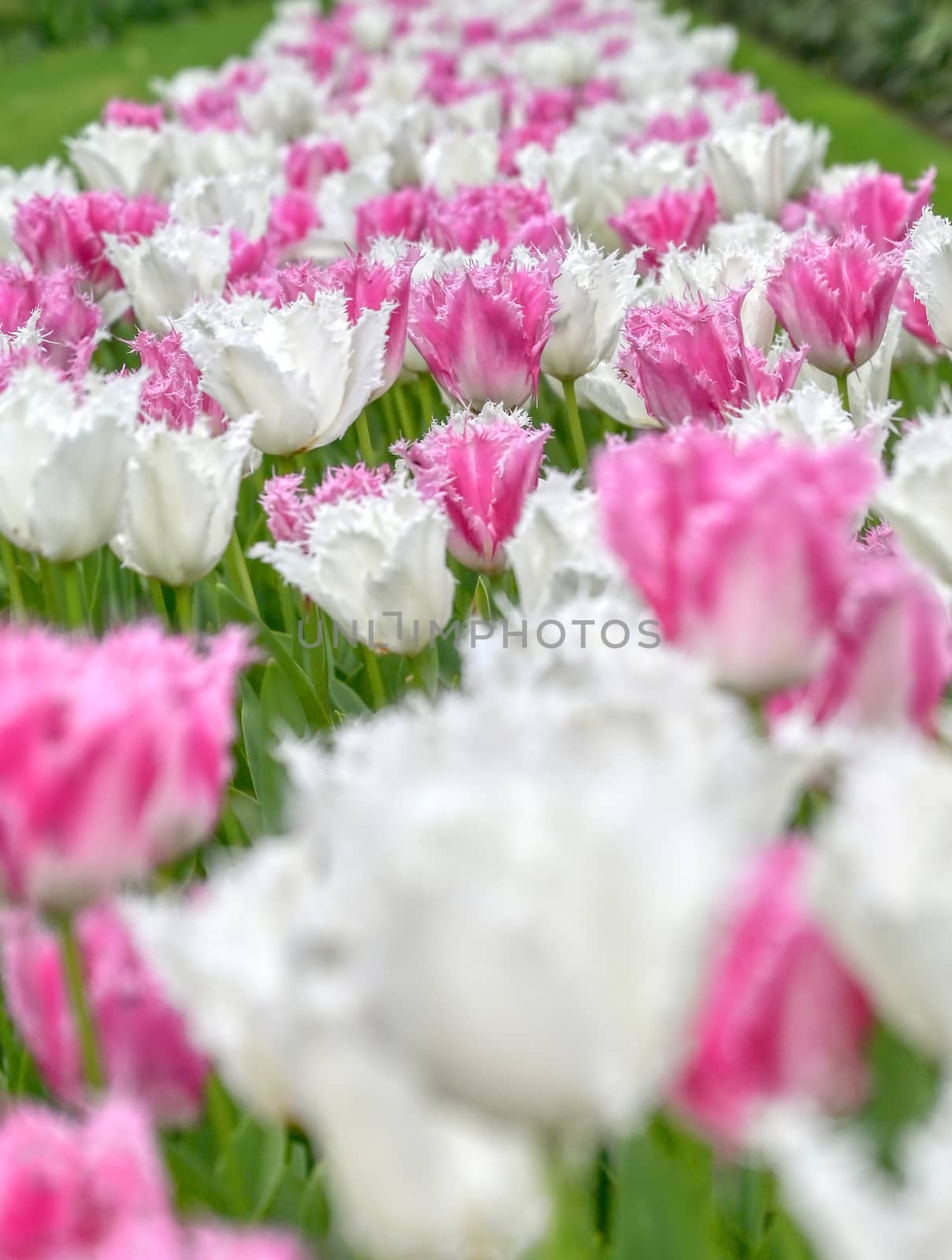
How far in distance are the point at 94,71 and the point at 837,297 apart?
9546mm

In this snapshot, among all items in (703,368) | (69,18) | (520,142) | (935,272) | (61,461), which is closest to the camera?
(61,461)

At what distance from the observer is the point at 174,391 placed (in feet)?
5.08

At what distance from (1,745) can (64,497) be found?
0.56m

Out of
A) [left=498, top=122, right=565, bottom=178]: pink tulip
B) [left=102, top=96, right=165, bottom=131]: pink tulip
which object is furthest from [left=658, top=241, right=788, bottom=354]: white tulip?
[left=102, top=96, right=165, bottom=131]: pink tulip

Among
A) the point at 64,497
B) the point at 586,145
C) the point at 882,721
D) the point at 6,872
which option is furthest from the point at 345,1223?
the point at 586,145

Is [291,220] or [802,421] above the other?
[802,421]

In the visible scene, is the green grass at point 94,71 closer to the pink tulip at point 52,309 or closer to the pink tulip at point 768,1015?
the pink tulip at point 52,309

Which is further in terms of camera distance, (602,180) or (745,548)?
(602,180)

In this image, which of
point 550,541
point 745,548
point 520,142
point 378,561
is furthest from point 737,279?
point 520,142

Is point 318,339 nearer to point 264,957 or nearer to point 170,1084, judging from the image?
point 170,1084

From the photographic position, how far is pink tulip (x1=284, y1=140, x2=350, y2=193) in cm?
326

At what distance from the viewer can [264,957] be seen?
0.58 metres

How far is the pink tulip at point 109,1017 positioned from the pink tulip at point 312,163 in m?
2.67

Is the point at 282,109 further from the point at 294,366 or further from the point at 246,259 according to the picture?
the point at 294,366
